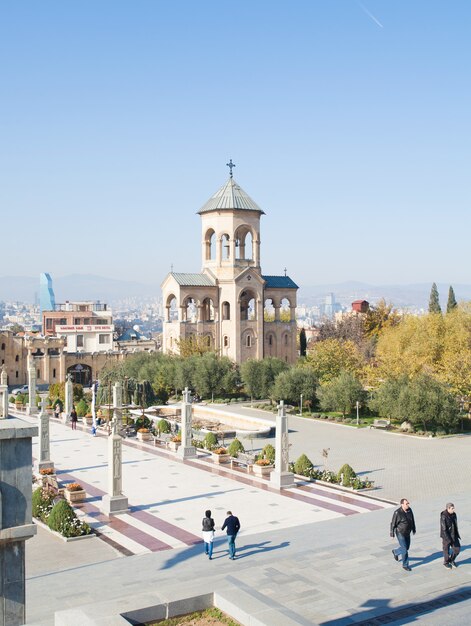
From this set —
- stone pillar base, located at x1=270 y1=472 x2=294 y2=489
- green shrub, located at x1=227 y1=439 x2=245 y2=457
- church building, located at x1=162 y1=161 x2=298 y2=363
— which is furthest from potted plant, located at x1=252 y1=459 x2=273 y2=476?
church building, located at x1=162 y1=161 x2=298 y2=363

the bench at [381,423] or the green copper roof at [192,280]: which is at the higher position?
the green copper roof at [192,280]

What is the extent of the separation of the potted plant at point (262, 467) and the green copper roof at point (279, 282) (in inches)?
1342

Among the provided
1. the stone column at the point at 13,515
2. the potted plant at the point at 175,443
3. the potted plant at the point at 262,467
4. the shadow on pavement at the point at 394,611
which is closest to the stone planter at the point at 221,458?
the potted plant at the point at 262,467

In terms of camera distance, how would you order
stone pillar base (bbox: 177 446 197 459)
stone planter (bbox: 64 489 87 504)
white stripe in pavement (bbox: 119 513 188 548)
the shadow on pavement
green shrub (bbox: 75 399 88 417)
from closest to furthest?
the shadow on pavement < white stripe in pavement (bbox: 119 513 188 548) < stone planter (bbox: 64 489 87 504) < stone pillar base (bbox: 177 446 197 459) < green shrub (bbox: 75 399 88 417)

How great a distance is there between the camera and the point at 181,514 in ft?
63.9

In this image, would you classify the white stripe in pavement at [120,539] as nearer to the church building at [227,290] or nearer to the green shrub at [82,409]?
the green shrub at [82,409]

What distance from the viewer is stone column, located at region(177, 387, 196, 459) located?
27.1 meters

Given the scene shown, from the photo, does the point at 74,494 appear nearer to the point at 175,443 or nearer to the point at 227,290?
the point at 175,443

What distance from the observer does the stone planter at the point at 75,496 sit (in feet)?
67.5

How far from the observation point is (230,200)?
55969mm

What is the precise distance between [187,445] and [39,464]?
564 centimetres

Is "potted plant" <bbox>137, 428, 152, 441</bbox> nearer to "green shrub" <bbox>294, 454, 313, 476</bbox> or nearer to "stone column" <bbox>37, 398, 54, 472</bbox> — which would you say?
"stone column" <bbox>37, 398, 54, 472</bbox>

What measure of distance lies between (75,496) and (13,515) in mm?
13380

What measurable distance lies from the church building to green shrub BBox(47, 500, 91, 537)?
119ft
